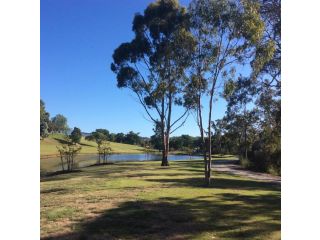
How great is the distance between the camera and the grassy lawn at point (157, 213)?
617cm

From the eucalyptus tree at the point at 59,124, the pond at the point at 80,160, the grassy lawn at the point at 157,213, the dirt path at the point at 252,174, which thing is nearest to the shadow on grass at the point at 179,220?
the grassy lawn at the point at 157,213

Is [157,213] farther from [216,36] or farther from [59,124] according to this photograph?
[59,124]

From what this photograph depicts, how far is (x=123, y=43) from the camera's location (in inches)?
1012

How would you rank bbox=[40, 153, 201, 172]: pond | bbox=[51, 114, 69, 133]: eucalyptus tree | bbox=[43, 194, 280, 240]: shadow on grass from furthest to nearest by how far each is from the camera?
bbox=[51, 114, 69, 133]: eucalyptus tree → bbox=[40, 153, 201, 172]: pond → bbox=[43, 194, 280, 240]: shadow on grass

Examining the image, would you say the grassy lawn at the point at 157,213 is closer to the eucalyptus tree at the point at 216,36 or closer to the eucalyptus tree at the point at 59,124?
the eucalyptus tree at the point at 216,36

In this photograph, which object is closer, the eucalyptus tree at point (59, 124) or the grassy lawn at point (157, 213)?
the grassy lawn at point (157, 213)

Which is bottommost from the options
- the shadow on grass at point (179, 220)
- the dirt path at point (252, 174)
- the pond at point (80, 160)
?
the pond at point (80, 160)

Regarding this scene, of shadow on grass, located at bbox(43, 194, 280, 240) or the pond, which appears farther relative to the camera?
the pond

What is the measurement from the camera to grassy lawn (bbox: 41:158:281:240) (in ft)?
20.2

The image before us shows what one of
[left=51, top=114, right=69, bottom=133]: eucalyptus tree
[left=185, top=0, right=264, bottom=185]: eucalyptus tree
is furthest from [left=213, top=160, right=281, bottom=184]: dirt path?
[left=51, top=114, right=69, bottom=133]: eucalyptus tree

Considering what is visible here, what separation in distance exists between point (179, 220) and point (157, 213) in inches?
26.7

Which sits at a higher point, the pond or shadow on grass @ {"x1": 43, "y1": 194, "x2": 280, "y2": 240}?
shadow on grass @ {"x1": 43, "y1": 194, "x2": 280, "y2": 240}

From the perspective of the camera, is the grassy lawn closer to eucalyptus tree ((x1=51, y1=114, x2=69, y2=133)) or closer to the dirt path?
the dirt path
